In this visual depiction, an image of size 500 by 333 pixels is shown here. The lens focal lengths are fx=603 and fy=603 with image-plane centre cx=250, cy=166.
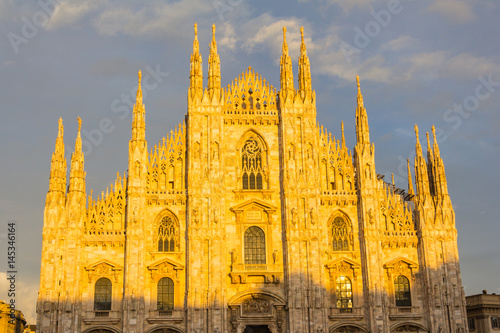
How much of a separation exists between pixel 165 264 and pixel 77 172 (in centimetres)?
973

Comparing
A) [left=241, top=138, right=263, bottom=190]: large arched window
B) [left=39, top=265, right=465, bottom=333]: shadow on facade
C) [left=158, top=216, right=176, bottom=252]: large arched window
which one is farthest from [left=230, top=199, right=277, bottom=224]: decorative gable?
[left=158, top=216, right=176, bottom=252]: large arched window

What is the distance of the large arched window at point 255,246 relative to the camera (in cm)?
4622

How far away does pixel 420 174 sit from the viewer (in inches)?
1914

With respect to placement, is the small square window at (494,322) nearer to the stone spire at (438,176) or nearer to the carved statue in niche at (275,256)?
the stone spire at (438,176)

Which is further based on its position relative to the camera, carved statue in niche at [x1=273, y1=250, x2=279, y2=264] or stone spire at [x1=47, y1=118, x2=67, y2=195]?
carved statue in niche at [x1=273, y1=250, x2=279, y2=264]

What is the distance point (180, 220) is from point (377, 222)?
15.2 meters

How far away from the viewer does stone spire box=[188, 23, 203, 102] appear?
1922 inches

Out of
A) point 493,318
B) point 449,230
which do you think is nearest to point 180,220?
point 449,230

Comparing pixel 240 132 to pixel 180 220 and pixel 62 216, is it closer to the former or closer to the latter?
pixel 180 220

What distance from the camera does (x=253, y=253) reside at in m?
46.4

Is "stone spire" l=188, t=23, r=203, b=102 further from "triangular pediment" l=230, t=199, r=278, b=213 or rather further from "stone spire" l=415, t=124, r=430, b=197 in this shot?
"stone spire" l=415, t=124, r=430, b=197

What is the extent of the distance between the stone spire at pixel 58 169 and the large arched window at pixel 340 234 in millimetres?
21021

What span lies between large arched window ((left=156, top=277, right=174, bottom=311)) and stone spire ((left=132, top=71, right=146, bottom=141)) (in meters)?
11.2

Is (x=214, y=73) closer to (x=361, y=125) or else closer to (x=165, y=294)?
(x=361, y=125)
